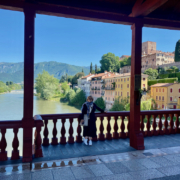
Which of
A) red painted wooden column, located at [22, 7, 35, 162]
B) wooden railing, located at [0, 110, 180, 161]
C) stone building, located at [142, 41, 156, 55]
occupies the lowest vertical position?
wooden railing, located at [0, 110, 180, 161]

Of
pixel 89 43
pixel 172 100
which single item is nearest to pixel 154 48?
pixel 89 43

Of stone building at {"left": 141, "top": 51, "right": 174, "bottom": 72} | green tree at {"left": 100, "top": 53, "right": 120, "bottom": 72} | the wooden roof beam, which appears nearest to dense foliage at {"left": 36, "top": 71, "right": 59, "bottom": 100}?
green tree at {"left": 100, "top": 53, "right": 120, "bottom": 72}

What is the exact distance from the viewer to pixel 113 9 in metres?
3.39

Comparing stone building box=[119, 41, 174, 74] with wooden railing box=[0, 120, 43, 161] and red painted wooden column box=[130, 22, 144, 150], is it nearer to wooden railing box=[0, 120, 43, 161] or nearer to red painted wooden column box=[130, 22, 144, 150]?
red painted wooden column box=[130, 22, 144, 150]

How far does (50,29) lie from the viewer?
85625mm

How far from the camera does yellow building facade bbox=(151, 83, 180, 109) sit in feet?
97.3

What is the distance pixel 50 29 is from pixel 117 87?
62.2 meters

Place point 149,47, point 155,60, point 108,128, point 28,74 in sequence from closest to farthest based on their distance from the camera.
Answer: point 28,74 < point 108,128 < point 155,60 < point 149,47

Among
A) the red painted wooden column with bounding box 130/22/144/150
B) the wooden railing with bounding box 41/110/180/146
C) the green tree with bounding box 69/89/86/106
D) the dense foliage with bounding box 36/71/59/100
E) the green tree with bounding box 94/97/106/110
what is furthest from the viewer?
the dense foliage with bounding box 36/71/59/100

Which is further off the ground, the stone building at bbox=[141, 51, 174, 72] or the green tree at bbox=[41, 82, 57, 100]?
the stone building at bbox=[141, 51, 174, 72]

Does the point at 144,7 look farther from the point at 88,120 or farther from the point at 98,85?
the point at 98,85

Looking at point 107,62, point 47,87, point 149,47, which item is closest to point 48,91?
point 47,87

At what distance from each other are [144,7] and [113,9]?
604mm

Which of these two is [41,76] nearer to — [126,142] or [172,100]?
[172,100]
